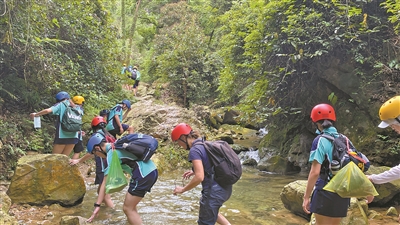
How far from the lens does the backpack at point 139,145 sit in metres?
4.02

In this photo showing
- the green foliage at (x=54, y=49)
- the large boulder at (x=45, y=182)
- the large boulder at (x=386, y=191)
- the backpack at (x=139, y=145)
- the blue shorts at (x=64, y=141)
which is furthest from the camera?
the green foliage at (x=54, y=49)

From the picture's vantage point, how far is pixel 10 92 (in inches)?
305

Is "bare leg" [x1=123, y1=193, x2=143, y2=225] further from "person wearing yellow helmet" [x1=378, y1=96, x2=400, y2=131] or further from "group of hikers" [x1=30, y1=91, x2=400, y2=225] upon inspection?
"person wearing yellow helmet" [x1=378, y1=96, x2=400, y2=131]

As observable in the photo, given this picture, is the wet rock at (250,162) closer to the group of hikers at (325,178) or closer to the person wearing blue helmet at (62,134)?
the person wearing blue helmet at (62,134)

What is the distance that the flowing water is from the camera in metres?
5.16

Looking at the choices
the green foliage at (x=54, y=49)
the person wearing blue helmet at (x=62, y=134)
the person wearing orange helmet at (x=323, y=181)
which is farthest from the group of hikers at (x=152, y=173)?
the green foliage at (x=54, y=49)

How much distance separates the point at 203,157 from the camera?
11.2 feet

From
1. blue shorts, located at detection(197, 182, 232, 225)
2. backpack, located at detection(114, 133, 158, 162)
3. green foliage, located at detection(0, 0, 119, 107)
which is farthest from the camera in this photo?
green foliage, located at detection(0, 0, 119, 107)

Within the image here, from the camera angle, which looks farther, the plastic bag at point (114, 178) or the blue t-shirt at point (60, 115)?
the blue t-shirt at point (60, 115)

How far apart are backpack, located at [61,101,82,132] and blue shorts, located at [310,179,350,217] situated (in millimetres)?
4793

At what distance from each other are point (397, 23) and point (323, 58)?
76.7 inches

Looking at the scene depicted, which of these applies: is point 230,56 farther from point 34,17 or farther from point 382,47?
point 34,17

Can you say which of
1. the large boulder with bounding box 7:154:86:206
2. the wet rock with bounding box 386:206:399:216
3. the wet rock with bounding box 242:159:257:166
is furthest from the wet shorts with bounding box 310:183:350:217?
the wet rock with bounding box 242:159:257:166

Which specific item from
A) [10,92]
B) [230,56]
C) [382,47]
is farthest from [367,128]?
[10,92]
